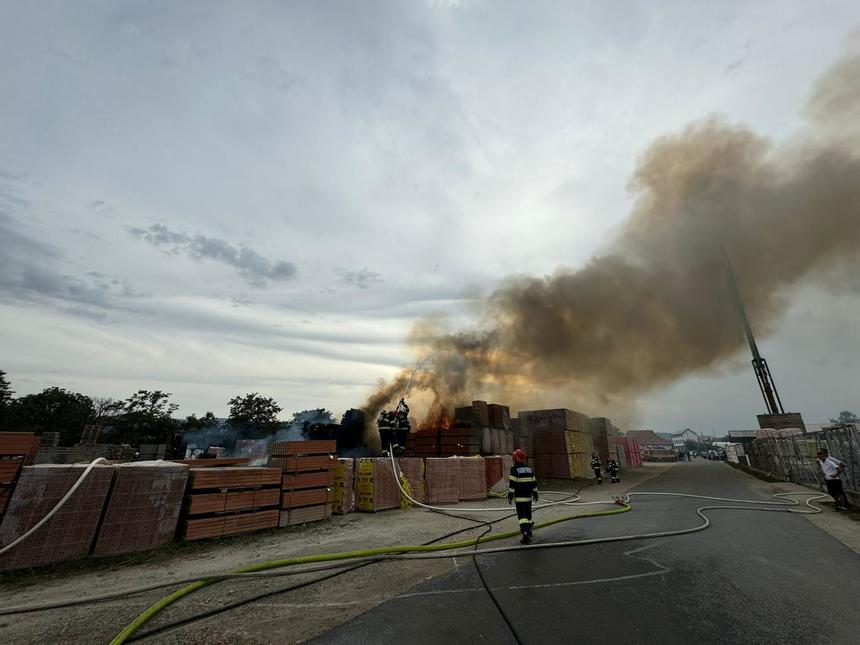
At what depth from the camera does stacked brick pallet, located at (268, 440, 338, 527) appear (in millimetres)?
8969

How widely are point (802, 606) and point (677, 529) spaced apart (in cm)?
415

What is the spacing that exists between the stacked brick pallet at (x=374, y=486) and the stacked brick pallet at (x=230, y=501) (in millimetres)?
2847

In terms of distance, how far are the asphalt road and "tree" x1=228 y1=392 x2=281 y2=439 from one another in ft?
137

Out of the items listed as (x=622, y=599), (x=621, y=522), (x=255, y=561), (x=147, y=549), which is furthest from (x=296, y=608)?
(x=621, y=522)

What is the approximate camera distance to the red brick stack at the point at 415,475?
39.6 feet

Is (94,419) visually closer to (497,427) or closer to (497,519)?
(497,427)

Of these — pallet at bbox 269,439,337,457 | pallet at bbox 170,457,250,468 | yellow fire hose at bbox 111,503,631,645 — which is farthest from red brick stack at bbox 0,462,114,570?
pallet at bbox 170,457,250,468

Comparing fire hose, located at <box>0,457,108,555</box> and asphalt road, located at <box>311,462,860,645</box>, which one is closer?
asphalt road, located at <box>311,462,860,645</box>

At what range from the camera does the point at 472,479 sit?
45.7 ft

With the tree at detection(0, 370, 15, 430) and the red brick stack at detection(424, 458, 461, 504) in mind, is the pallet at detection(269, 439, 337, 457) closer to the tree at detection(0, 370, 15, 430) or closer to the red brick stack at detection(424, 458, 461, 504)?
the red brick stack at detection(424, 458, 461, 504)

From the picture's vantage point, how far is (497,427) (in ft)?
69.3

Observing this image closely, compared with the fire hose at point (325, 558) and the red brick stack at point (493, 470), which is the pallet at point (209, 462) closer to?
the fire hose at point (325, 558)

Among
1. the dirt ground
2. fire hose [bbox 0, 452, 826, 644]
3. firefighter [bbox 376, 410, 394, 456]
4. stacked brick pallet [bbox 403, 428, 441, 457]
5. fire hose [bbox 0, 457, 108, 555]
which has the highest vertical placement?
firefighter [bbox 376, 410, 394, 456]

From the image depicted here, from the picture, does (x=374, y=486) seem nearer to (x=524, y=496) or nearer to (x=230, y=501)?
(x=230, y=501)
